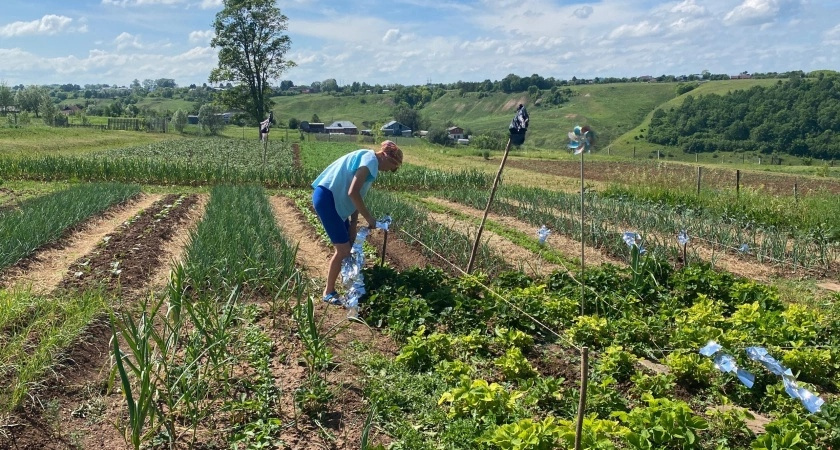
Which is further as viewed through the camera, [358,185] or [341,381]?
[358,185]

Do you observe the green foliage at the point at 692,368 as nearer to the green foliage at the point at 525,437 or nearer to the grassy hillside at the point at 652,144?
the green foliage at the point at 525,437

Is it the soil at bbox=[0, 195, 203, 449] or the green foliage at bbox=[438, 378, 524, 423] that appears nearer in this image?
the soil at bbox=[0, 195, 203, 449]

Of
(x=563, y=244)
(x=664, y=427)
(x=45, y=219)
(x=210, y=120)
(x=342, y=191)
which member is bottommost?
(x=563, y=244)

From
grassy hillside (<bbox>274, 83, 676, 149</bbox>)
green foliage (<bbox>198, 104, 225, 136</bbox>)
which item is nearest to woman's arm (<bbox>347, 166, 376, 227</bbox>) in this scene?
green foliage (<bbox>198, 104, 225, 136</bbox>)

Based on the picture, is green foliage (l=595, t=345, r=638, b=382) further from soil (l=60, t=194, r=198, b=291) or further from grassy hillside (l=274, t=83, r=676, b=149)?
grassy hillside (l=274, t=83, r=676, b=149)

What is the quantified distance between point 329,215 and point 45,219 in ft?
16.4

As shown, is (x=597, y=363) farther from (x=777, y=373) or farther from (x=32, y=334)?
(x=32, y=334)

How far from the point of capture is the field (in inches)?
119

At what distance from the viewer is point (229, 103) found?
148 feet

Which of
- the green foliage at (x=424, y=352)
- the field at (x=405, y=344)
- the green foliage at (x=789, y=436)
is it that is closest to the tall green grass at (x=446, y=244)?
the field at (x=405, y=344)

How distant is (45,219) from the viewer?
312 inches

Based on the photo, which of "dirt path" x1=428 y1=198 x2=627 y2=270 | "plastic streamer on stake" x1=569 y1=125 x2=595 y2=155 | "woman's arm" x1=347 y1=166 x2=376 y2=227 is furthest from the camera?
"dirt path" x1=428 y1=198 x2=627 y2=270

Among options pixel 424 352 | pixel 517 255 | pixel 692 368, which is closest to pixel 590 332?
pixel 692 368

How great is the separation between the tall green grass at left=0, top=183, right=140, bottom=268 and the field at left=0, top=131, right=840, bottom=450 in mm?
49
